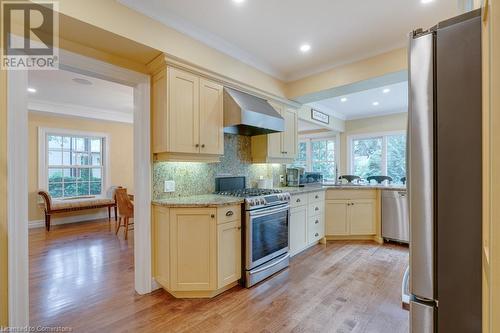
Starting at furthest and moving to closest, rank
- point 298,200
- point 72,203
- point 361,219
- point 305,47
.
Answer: point 72,203 < point 361,219 < point 298,200 < point 305,47

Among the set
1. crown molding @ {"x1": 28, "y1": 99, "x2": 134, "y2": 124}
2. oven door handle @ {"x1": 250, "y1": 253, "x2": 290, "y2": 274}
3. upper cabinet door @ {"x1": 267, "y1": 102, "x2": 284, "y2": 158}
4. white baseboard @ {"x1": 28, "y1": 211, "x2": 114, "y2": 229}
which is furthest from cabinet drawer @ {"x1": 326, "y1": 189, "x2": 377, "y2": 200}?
white baseboard @ {"x1": 28, "y1": 211, "x2": 114, "y2": 229}

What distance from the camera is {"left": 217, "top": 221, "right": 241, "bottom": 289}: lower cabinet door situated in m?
2.39

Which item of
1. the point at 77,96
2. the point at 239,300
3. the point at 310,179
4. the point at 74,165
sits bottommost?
the point at 239,300

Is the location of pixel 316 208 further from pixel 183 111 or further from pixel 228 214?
pixel 183 111

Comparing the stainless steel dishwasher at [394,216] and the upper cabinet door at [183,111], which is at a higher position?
the upper cabinet door at [183,111]

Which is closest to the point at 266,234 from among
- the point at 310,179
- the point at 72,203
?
the point at 310,179

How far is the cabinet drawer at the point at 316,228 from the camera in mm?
3783

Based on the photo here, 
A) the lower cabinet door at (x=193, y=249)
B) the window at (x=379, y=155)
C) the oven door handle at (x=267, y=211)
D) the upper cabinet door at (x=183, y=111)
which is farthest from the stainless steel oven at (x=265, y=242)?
the window at (x=379, y=155)

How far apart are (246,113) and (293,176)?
1929mm

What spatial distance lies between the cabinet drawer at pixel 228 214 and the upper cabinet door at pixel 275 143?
1340mm

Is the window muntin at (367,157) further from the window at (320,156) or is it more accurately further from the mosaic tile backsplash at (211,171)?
the mosaic tile backsplash at (211,171)

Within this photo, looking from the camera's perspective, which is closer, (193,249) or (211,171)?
(193,249)

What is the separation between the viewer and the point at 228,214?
246 cm

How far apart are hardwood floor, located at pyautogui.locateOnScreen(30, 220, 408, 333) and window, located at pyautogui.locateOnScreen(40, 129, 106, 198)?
264 centimetres
